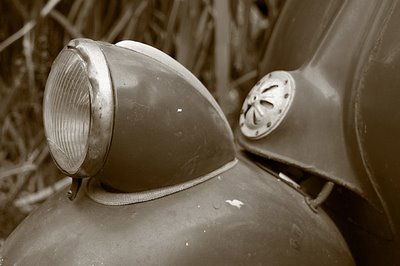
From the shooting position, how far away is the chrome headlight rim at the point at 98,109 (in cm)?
88

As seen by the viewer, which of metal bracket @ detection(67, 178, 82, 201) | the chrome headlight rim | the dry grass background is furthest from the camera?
the dry grass background

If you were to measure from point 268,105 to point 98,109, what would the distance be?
300mm

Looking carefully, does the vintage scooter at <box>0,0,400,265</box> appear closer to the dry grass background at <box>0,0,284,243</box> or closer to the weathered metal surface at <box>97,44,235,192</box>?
the weathered metal surface at <box>97,44,235,192</box>

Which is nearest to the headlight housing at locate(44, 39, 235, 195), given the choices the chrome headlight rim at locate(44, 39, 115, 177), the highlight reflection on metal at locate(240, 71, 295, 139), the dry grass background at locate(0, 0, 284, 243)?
the chrome headlight rim at locate(44, 39, 115, 177)

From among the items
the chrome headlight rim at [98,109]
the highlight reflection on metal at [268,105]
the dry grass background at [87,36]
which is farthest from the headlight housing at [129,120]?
the dry grass background at [87,36]

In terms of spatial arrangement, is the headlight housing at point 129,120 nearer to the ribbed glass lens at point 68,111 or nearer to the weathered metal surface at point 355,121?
the ribbed glass lens at point 68,111

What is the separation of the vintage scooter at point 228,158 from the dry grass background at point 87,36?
2.03ft

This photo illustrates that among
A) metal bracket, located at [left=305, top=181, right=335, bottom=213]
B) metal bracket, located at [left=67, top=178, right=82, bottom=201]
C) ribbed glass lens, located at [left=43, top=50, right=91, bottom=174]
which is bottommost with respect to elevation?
metal bracket, located at [left=67, top=178, right=82, bottom=201]

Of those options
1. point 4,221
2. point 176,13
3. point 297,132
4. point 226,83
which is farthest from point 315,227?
point 4,221

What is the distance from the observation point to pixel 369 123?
105cm

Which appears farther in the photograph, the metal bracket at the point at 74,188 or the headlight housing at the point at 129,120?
the metal bracket at the point at 74,188

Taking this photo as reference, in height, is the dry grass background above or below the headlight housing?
below

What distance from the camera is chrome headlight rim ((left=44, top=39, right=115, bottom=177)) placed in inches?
34.8

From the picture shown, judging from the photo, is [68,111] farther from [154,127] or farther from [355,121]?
[355,121]
